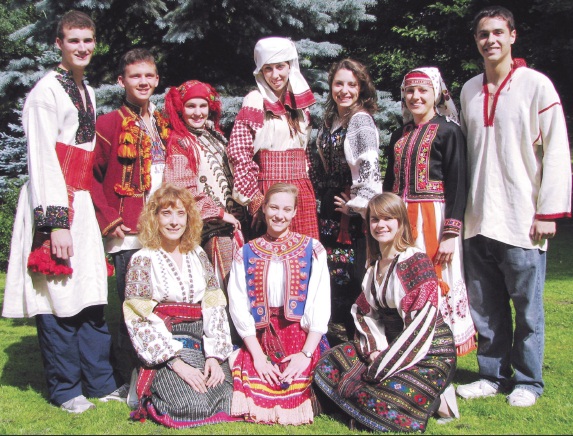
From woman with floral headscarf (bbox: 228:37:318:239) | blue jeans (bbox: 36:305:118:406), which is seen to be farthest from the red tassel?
woman with floral headscarf (bbox: 228:37:318:239)

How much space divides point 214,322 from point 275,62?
159cm

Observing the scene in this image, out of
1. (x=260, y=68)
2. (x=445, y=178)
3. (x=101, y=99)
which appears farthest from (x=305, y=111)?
(x=101, y=99)

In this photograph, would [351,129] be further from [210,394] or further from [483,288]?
[210,394]

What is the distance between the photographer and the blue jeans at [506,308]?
337cm

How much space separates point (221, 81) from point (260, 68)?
2029 millimetres

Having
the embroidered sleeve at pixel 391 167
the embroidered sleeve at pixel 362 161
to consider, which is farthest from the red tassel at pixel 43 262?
the embroidered sleeve at pixel 391 167

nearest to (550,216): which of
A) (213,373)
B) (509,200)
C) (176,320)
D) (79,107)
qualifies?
(509,200)

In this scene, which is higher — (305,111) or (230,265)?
(305,111)

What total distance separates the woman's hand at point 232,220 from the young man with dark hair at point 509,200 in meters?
1.37

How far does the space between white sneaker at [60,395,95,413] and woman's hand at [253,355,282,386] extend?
0.97 metres

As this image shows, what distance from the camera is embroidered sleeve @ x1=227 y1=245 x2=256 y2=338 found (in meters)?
3.48

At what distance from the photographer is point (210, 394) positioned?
10.8 ft

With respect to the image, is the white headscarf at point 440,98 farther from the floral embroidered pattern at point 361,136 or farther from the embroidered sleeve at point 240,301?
the embroidered sleeve at point 240,301

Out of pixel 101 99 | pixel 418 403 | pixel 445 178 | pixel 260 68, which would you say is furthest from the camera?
pixel 101 99
